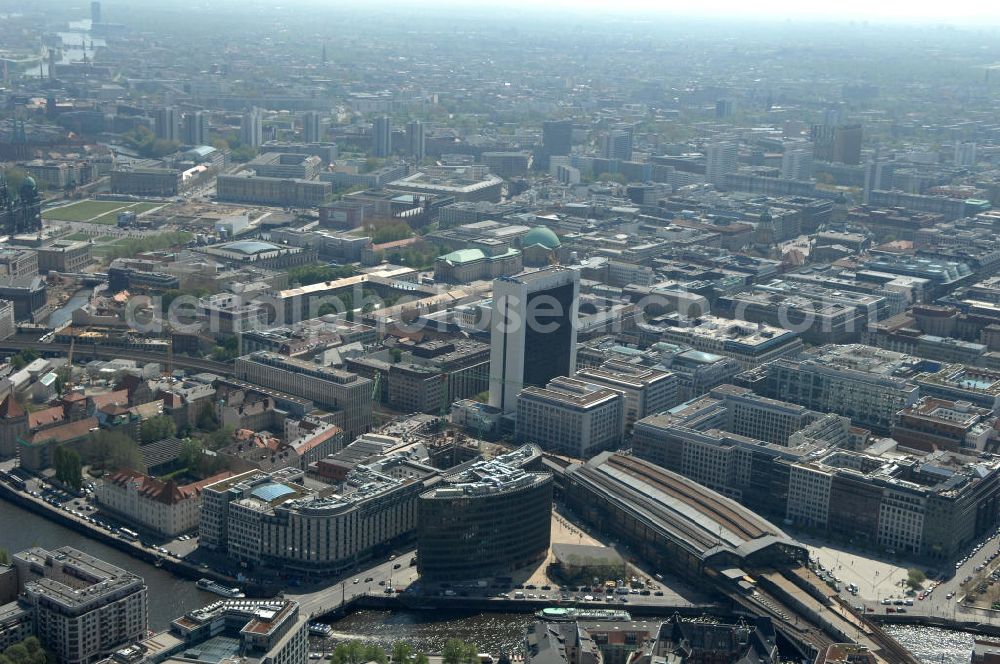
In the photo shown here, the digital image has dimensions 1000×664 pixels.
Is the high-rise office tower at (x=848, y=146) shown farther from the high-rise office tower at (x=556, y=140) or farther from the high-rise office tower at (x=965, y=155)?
the high-rise office tower at (x=556, y=140)

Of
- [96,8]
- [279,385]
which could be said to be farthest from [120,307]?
[96,8]

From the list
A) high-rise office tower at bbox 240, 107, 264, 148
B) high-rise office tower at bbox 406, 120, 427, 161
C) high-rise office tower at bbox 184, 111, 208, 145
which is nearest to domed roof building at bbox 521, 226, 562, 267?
high-rise office tower at bbox 406, 120, 427, 161

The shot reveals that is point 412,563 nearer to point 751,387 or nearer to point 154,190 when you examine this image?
point 751,387

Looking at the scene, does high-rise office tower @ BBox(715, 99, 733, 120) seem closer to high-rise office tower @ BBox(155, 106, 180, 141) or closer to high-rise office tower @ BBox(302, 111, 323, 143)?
high-rise office tower @ BBox(302, 111, 323, 143)

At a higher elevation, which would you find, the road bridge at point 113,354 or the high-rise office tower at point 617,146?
the high-rise office tower at point 617,146

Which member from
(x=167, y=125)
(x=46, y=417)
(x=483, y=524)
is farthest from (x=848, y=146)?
(x=483, y=524)

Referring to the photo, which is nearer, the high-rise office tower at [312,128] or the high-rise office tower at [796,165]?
the high-rise office tower at [796,165]

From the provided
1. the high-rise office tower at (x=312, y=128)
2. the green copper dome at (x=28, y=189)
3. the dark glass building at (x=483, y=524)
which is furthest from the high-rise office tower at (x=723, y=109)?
the dark glass building at (x=483, y=524)
